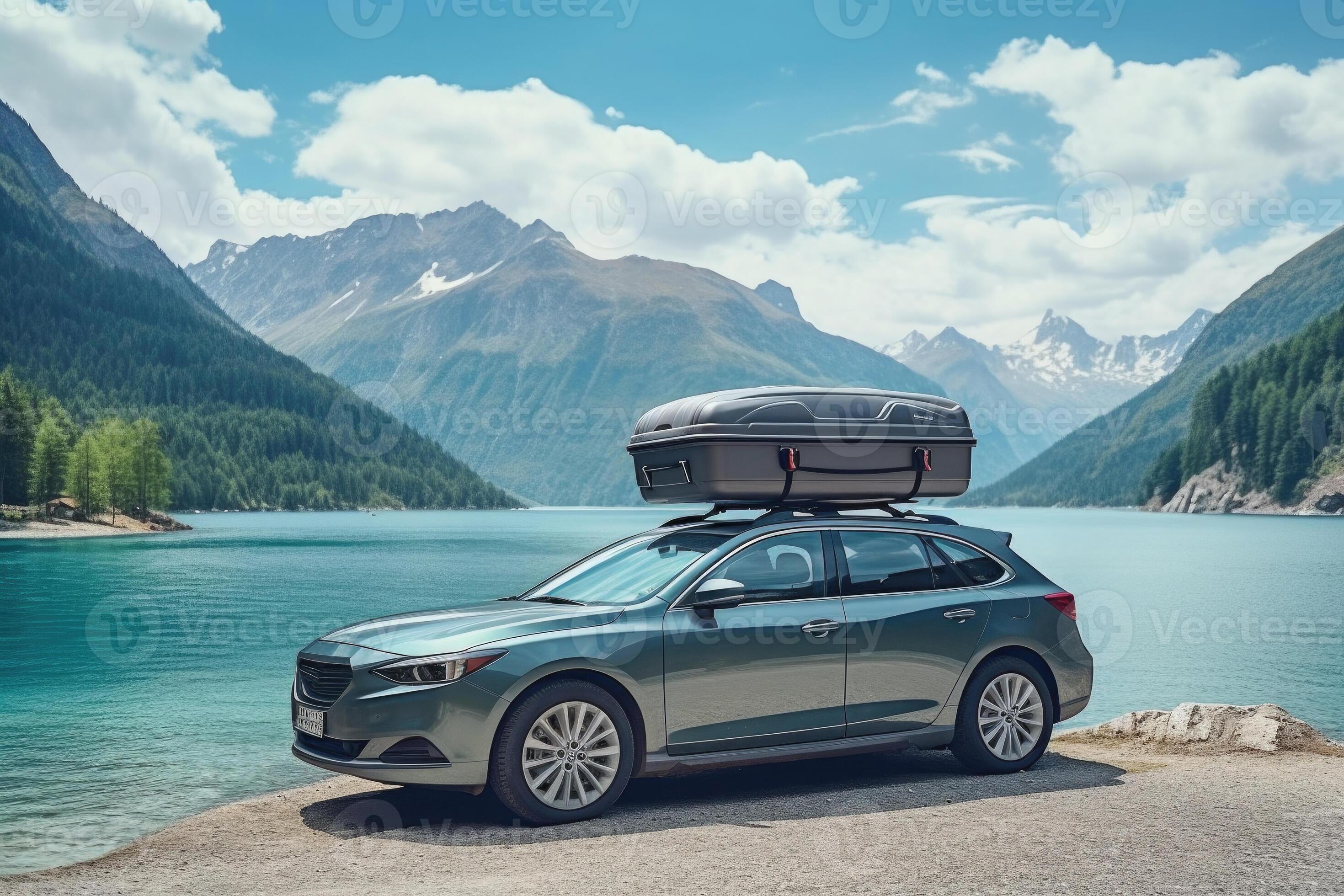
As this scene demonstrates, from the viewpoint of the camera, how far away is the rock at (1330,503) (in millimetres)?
151500

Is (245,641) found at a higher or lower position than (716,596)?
lower

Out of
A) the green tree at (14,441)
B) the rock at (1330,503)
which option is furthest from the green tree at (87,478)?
the rock at (1330,503)

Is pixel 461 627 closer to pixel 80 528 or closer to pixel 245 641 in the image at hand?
pixel 245 641

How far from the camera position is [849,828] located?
778cm

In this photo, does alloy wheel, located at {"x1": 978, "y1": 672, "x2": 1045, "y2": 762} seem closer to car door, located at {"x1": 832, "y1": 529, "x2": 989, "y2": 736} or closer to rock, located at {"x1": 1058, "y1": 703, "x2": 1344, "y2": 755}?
car door, located at {"x1": 832, "y1": 529, "x2": 989, "y2": 736}

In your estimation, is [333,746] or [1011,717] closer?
[333,746]

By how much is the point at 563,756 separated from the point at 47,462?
105605 mm

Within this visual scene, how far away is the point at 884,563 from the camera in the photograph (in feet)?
31.3

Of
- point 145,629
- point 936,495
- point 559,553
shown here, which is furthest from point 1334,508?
point 936,495

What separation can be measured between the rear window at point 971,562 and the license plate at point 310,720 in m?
4.92

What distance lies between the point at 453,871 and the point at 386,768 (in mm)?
1150

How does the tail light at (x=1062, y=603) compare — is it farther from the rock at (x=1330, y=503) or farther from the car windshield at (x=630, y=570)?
the rock at (x=1330, y=503)

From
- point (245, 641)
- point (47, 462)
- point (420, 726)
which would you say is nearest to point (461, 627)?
point (420, 726)

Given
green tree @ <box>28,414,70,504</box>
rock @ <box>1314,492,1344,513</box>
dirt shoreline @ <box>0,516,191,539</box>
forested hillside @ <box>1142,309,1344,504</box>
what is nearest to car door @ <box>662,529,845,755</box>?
dirt shoreline @ <box>0,516,191,539</box>
